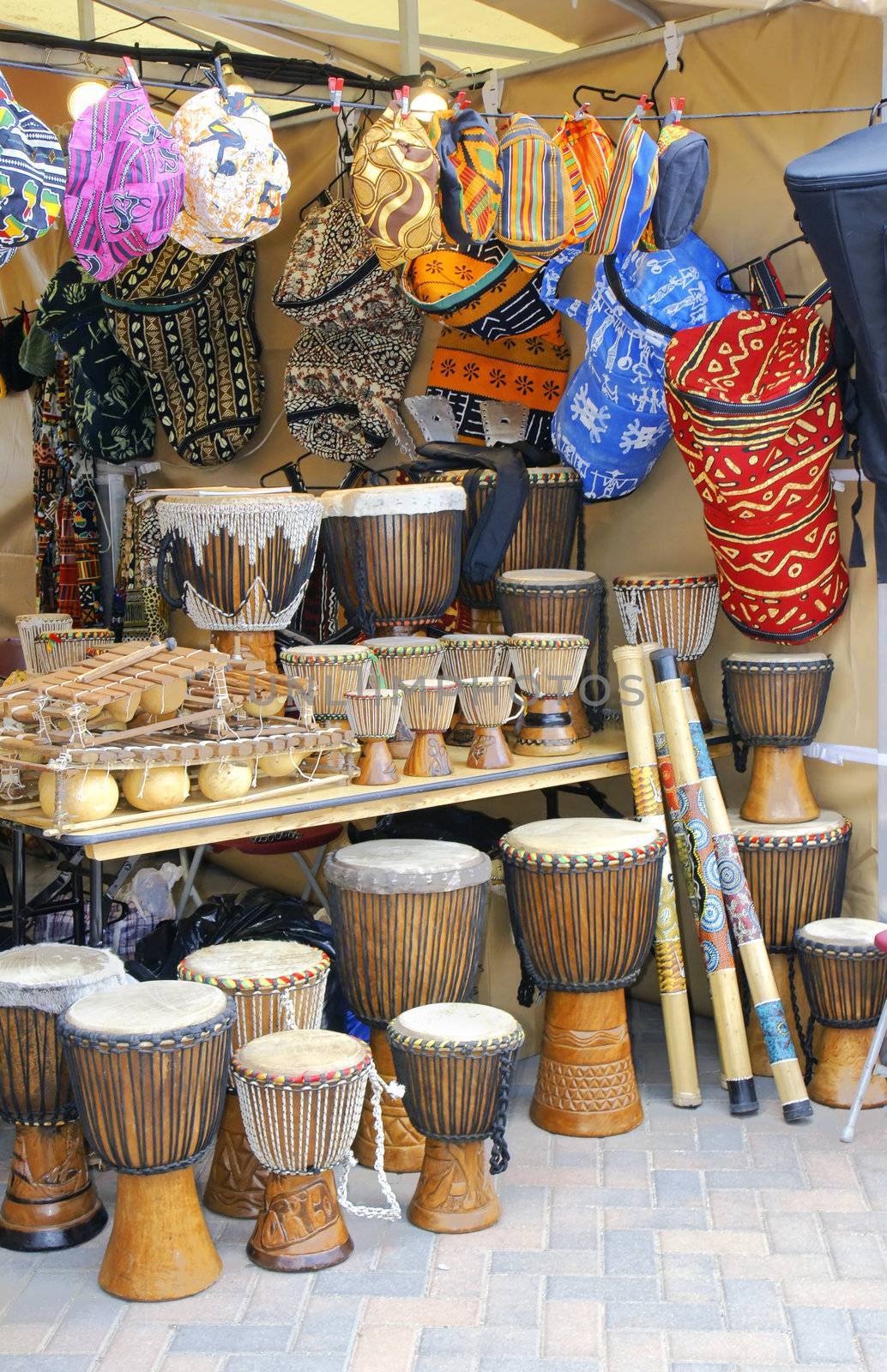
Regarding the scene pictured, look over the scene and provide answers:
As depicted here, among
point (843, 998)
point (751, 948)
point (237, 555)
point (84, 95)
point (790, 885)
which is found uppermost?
point (84, 95)

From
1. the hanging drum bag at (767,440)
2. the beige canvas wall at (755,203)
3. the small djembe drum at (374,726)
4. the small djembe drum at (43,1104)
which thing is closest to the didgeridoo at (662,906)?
the hanging drum bag at (767,440)

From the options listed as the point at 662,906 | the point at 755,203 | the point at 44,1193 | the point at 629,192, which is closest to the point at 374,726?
the point at 662,906

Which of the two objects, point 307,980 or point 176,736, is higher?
point 176,736

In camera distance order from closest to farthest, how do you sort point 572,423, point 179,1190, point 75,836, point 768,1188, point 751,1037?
point 179,1190 → point 75,836 → point 768,1188 → point 751,1037 → point 572,423

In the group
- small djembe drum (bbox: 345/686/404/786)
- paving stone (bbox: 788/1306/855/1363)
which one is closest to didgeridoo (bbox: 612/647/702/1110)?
small djembe drum (bbox: 345/686/404/786)

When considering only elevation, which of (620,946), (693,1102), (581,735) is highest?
(581,735)

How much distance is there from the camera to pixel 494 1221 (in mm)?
3439

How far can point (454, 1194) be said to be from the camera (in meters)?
3.42

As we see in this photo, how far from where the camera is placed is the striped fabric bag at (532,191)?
370 cm

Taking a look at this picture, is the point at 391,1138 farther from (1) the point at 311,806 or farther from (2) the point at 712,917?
(2) the point at 712,917

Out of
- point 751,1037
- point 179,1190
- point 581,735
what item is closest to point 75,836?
point 179,1190

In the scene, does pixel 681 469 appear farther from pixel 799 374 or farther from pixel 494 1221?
pixel 494 1221

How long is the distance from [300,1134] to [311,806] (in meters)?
0.83

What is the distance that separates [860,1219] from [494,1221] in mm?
810
